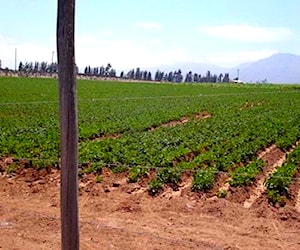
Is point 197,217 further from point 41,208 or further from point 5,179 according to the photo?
point 5,179

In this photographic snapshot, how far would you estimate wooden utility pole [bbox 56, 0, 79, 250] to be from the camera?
2586mm

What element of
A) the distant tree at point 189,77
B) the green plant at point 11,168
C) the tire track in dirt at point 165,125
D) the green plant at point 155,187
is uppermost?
the distant tree at point 189,77

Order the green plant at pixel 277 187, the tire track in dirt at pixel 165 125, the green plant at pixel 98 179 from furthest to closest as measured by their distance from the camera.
Answer: the tire track in dirt at pixel 165 125, the green plant at pixel 98 179, the green plant at pixel 277 187

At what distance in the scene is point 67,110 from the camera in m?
2.64

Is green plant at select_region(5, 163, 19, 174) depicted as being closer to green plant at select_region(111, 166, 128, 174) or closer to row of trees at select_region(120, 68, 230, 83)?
green plant at select_region(111, 166, 128, 174)

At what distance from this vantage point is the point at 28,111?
79.8 ft

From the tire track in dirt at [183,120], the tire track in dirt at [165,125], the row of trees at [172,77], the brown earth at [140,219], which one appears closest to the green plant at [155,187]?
the brown earth at [140,219]

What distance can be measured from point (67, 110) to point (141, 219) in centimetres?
444

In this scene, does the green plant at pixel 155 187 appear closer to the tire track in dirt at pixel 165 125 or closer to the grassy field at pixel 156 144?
the grassy field at pixel 156 144

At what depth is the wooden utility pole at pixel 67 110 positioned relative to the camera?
2.59m

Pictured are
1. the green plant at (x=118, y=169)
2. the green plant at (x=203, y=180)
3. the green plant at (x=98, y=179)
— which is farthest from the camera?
the green plant at (x=118, y=169)

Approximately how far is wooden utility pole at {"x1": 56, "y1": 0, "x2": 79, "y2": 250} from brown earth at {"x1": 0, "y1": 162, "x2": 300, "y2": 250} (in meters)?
2.88

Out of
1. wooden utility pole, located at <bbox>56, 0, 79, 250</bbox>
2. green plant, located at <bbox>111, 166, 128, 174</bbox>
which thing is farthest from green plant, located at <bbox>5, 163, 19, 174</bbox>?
wooden utility pole, located at <bbox>56, 0, 79, 250</bbox>

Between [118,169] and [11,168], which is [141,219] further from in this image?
[11,168]
